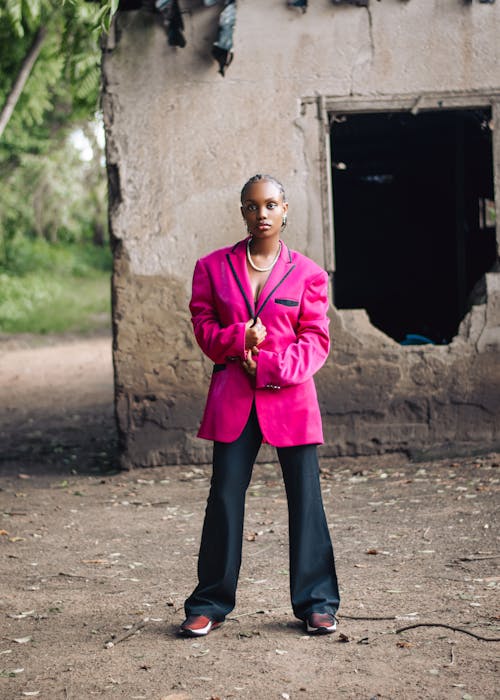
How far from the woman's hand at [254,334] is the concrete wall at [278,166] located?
3.47 metres

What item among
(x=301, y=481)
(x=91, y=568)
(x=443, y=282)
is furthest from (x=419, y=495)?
(x=443, y=282)

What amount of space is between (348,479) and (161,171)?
2.59m

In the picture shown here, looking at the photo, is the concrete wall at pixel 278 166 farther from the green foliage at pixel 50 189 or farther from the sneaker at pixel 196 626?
the green foliage at pixel 50 189

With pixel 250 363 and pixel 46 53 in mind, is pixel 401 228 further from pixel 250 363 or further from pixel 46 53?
pixel 250 363

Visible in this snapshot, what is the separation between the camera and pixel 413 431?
7.12 metres

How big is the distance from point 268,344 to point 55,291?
20.0 m

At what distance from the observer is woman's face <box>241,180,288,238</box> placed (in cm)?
367

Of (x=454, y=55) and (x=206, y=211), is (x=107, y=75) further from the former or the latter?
(x=454, y=55)

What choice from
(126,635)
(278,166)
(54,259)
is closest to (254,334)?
(126,635)

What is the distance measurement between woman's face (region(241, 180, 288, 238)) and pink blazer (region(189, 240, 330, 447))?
137 millimetres

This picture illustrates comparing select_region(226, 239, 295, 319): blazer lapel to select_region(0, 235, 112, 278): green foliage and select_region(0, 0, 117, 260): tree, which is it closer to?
select_region(0, 0, 117, 260): tree

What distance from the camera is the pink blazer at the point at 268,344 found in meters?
3.63

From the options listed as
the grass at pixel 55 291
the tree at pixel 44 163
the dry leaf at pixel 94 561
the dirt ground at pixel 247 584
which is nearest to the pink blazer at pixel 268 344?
the dirt ground at pixel 247 584

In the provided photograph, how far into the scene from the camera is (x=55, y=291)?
2306cm
